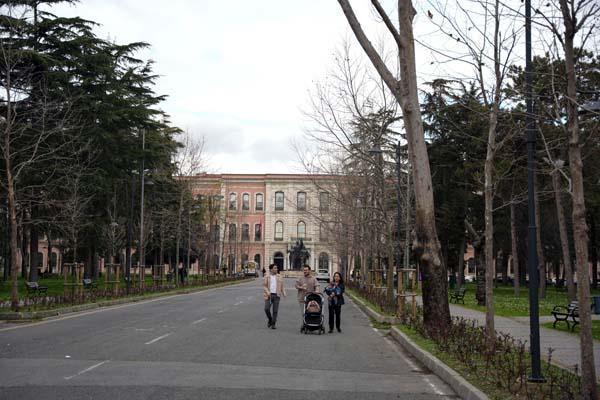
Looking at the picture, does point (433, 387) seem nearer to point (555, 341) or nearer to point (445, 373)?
point (445, 373)

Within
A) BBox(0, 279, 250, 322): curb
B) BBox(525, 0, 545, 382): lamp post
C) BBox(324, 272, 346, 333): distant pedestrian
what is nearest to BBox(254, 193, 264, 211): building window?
BBox(0, 279, 250, 322): curb

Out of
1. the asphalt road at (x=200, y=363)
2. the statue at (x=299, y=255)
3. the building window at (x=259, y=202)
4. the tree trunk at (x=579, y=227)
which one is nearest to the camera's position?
the tree trunk at (x=579, y=227)

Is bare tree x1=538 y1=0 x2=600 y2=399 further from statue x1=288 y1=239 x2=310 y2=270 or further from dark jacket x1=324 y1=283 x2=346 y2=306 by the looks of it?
statue x1=288 y1=239 x2=310 y2=270

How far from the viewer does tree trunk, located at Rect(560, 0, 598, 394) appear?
753cm

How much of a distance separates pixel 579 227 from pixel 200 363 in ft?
20.4

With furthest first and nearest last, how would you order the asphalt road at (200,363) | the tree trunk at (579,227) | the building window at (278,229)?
the building window at (278,229), the asphalt road at (200,363), the tree trunk at (579,227)

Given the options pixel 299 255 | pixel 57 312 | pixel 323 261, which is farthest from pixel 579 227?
pixel 323 261

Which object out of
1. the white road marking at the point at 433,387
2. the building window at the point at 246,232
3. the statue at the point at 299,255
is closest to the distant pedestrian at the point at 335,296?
the white road marking at the point at 433,387

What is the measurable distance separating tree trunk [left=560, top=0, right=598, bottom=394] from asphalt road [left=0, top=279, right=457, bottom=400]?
1920 mm

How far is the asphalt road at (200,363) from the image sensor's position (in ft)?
28.7

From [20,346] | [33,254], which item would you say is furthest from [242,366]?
[33,254]

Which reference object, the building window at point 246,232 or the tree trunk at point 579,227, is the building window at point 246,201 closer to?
the building window at point 246,232

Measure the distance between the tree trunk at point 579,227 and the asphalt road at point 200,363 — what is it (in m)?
1.92

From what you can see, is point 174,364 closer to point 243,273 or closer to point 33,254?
point 33,254
